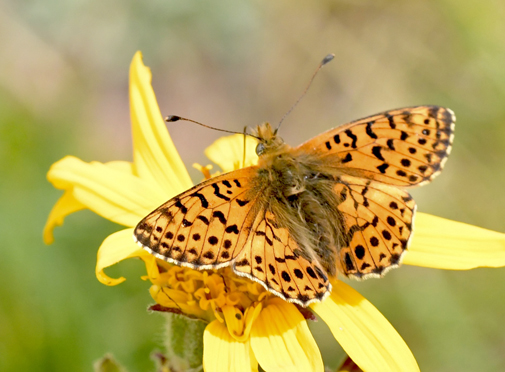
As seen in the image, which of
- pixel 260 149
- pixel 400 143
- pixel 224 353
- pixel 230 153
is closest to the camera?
pixel 224 353

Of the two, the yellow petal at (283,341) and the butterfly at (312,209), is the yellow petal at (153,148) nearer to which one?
the butterfly at (312,209)

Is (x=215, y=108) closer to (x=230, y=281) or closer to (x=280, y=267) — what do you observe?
(x=230, y=281)

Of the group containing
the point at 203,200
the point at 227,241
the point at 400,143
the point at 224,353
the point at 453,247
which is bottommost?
the point at 224,353

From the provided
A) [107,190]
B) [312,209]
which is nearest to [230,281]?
[312,209]

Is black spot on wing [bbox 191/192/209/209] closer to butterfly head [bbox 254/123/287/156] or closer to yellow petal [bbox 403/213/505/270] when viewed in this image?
butterfly head [bbox 254/123/287/156]

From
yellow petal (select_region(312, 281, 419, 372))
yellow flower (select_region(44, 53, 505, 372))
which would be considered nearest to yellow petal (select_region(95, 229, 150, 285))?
yellow flower (select_region(44, 53, 505, 372))

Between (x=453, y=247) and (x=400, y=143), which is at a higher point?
(x=400, y=143)

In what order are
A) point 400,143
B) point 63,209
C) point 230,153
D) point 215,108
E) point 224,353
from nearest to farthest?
point 224,353, point 400,143, point 63,209, point 230,153, point 215,108

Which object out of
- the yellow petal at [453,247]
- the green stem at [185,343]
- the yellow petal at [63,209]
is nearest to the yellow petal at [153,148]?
the yellow petal at [63,209]

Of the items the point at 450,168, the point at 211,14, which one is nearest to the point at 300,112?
the point at 211,14
